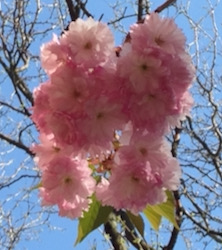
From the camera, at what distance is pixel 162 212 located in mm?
879

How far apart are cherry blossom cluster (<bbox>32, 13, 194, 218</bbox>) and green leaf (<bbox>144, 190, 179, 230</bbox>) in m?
0.08

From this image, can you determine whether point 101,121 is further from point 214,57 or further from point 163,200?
point 214,57

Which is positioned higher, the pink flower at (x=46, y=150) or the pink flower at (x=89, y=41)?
the pink flower at (x=89, y=41)

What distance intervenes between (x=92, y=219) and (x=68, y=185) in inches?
2.5

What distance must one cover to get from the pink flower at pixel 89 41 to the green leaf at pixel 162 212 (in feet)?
0.74

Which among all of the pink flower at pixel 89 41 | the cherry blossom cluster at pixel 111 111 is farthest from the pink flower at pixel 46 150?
the pink flower at pixel 89 41

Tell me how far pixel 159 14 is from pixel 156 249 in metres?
1.04

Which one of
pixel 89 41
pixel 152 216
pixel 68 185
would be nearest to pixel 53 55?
pixel 89 41

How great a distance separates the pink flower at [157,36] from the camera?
0.79 meters

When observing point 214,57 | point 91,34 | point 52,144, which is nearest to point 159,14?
point 91,34

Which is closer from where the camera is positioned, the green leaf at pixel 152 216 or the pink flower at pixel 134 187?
the pink flower at pixel 134 187

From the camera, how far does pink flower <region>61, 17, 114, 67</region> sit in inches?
30.5

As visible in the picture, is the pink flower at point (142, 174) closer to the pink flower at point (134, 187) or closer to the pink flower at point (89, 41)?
the pink flower at point (134, 187)

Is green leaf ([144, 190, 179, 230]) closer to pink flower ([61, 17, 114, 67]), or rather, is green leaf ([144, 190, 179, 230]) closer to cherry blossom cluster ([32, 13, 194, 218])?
cherry blossom cluster ([32, 13, 194, 218])
